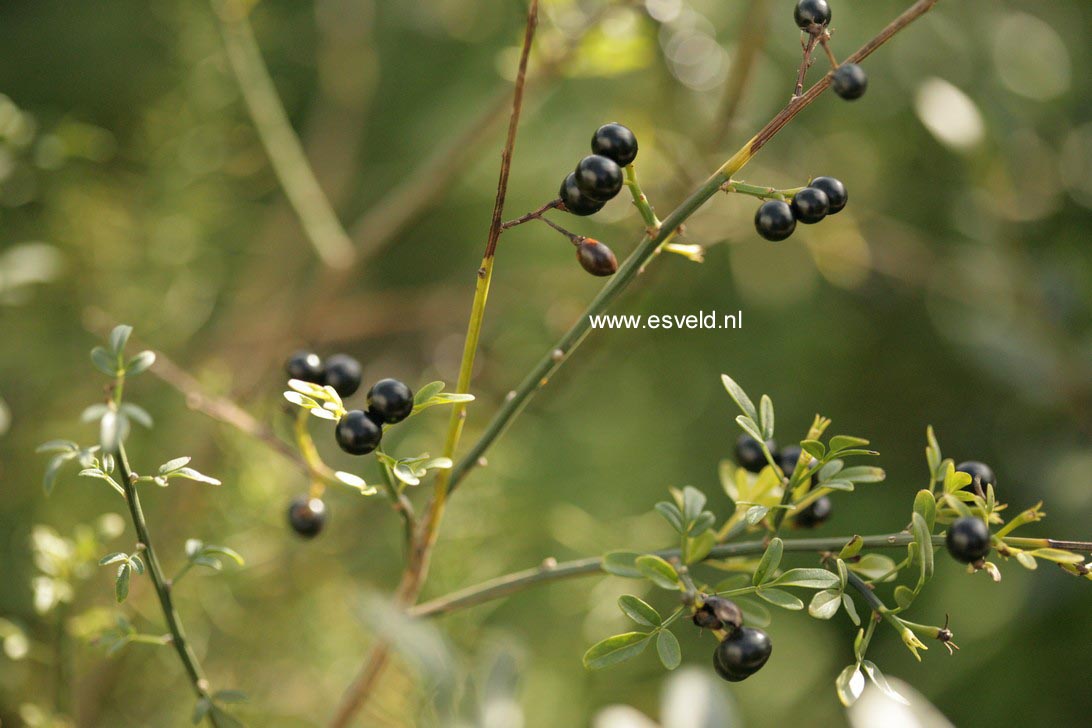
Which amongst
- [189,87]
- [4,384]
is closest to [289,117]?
[189,87]

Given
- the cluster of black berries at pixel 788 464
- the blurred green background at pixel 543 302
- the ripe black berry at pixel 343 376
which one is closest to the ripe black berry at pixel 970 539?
the cluster of black berries at pixel 788 464

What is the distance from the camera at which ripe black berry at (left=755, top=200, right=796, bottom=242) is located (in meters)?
0.38

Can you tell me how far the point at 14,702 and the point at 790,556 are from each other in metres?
0.70

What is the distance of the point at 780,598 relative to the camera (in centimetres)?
36

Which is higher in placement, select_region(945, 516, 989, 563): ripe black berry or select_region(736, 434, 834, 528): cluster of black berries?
select_region(945, 516, 989, 563): ripe black berry

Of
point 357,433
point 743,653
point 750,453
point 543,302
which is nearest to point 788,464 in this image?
point 750,453

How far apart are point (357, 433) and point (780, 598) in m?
0.19

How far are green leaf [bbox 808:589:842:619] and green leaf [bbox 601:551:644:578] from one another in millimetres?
76

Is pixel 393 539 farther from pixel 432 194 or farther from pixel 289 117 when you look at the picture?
pixel 289 117

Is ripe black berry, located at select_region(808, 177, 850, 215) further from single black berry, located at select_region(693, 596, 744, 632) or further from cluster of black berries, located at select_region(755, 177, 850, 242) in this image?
single black berry, located at select_region(693, 596, 744, 632)

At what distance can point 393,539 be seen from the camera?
0.90 metres

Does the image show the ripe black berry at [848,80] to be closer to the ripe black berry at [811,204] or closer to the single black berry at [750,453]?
the ripe black berry at [811,204]

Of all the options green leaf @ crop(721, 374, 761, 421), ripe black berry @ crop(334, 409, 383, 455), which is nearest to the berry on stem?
ripe black berry @ crop(334, 409, 383, 455)

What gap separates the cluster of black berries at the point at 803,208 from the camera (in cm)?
37
